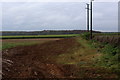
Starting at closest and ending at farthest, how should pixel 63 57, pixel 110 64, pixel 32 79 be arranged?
pixel 32 79, pixel 110 64, pixel 63 57

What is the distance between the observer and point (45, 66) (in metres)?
17.5

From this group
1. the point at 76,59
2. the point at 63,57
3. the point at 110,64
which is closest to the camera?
the point at 110,64

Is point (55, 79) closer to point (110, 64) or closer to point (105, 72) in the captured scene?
point (105, 72)

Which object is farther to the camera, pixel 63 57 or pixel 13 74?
pixel 63 57

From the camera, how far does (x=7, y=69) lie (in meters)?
15.4

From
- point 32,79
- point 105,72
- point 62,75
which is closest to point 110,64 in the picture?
point 105,72

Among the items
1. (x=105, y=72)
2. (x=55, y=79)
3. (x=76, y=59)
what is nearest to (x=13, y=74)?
(x=55, y=79)

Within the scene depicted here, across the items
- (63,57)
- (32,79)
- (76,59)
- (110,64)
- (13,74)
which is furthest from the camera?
(63,57)

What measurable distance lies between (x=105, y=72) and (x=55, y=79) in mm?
2844

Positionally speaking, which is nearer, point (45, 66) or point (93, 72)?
point (93, 72)

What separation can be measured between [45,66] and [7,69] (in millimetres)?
2790

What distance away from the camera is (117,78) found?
14172 millimetres

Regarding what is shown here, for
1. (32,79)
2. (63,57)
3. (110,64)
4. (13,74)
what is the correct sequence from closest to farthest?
(32,79) < (13,74) < (110,64) < (63,57)

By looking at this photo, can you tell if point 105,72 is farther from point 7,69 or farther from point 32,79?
point 7,69
